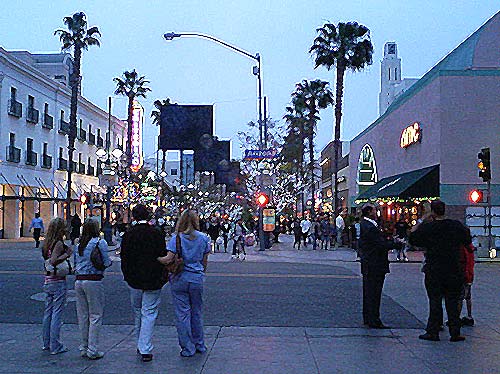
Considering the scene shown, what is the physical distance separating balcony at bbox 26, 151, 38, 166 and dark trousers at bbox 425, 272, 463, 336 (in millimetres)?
39432

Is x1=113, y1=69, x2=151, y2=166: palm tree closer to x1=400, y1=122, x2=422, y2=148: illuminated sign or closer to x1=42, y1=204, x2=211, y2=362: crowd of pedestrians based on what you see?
x1=400, y1=122, x2=422, y2=148: illuminated sign

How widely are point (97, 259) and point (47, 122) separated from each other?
4287 cm

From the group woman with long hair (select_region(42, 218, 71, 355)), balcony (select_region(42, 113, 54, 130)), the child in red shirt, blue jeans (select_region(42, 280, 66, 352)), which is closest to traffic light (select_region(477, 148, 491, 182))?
the child in red shirt

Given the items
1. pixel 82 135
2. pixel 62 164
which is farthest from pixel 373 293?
pixel 82 135

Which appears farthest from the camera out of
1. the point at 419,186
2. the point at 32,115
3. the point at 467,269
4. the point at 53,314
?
the point at 32,115

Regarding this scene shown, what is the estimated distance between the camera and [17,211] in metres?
45.5

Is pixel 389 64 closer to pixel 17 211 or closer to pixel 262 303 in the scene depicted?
pixel 17 211

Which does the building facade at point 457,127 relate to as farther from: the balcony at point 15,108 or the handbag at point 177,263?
Result: the handbag at point 177,263

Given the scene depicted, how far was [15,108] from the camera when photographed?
43969mm

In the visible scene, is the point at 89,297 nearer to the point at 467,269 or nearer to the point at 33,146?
the point at 467,269

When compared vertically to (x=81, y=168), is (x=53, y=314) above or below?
below

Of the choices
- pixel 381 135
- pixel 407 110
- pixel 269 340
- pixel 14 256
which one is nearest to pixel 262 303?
pixel 269 340

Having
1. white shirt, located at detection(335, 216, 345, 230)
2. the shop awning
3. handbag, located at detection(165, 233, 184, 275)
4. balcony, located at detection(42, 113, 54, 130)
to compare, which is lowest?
handbag, located at detection(165, 233, 184, 275)

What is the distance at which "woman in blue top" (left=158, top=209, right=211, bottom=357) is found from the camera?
345 inches
